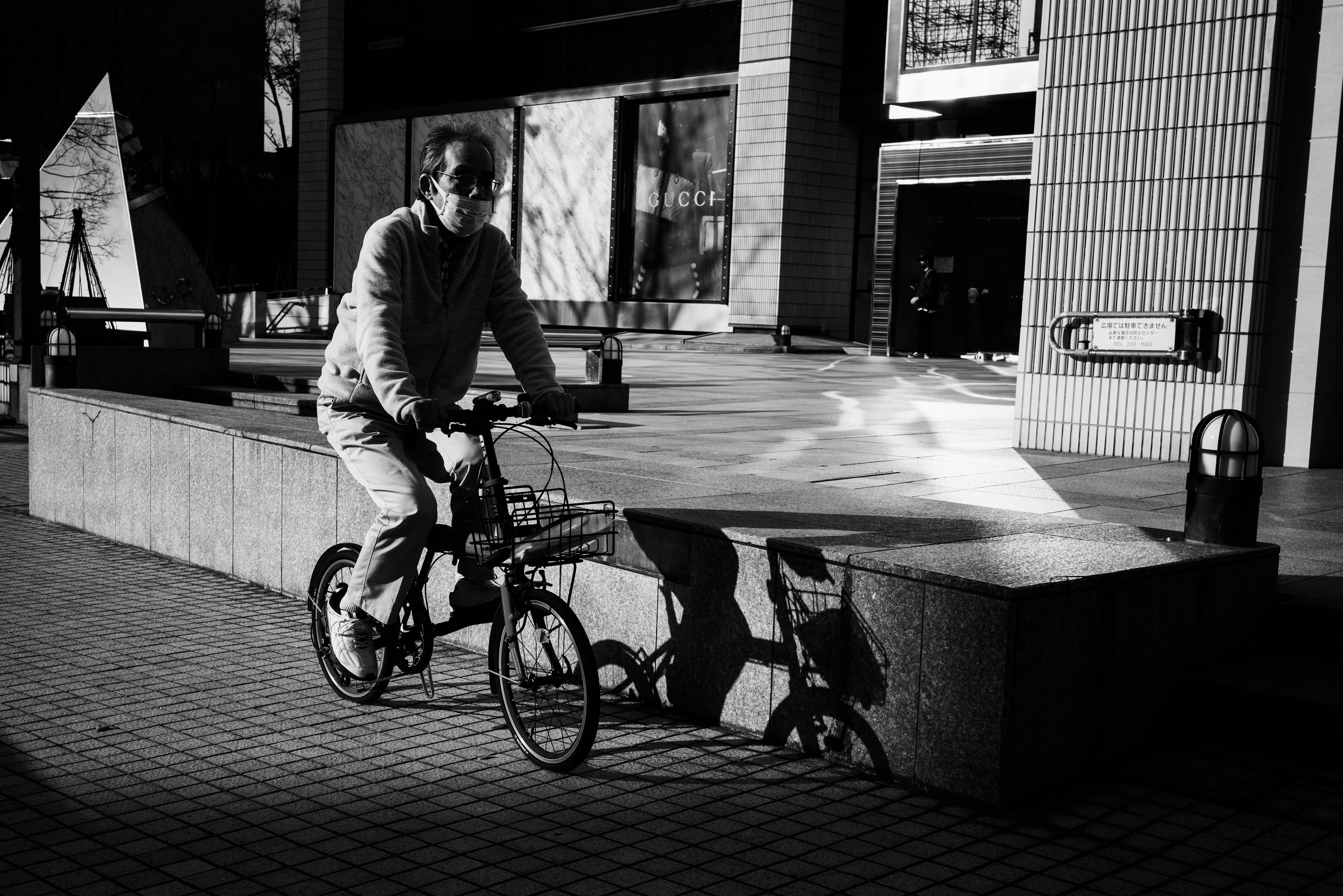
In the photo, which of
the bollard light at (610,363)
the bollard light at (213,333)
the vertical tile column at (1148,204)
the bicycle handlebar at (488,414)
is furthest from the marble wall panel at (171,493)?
the bollard light at (213,333)

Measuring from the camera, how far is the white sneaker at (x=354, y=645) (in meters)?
5.03

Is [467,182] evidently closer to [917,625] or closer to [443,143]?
[443,143]

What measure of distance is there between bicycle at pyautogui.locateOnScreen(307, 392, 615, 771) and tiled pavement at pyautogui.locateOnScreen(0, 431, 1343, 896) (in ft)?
0.45

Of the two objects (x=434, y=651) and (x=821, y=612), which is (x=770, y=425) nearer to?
(x=434, y=651)

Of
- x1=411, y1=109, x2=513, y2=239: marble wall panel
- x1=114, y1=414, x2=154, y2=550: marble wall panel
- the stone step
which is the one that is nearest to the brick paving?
x1=114, y1=414, x2=154, y2=550: marble wall panel

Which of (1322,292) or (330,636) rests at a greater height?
(1322,292)

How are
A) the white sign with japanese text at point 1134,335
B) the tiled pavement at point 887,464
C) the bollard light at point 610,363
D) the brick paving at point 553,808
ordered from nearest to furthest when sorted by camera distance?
the brick paving at point 553,808
the tiled pavement at point 887,464
the white sign with japanese text at point 1134,335
the bollard light at point 610,363

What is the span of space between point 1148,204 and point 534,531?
687 cm

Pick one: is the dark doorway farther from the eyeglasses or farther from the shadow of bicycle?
the eyeglasses

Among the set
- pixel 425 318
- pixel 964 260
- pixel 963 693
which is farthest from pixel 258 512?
pixel 964 260

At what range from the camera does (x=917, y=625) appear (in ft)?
14.1

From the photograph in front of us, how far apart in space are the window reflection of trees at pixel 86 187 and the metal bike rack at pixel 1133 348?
15000 millimetres

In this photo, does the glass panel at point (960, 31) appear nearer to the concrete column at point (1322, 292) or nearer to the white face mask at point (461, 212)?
the concrete column at point (1322, 292)

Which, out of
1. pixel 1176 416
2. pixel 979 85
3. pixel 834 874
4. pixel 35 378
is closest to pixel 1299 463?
pixel 1176 416
